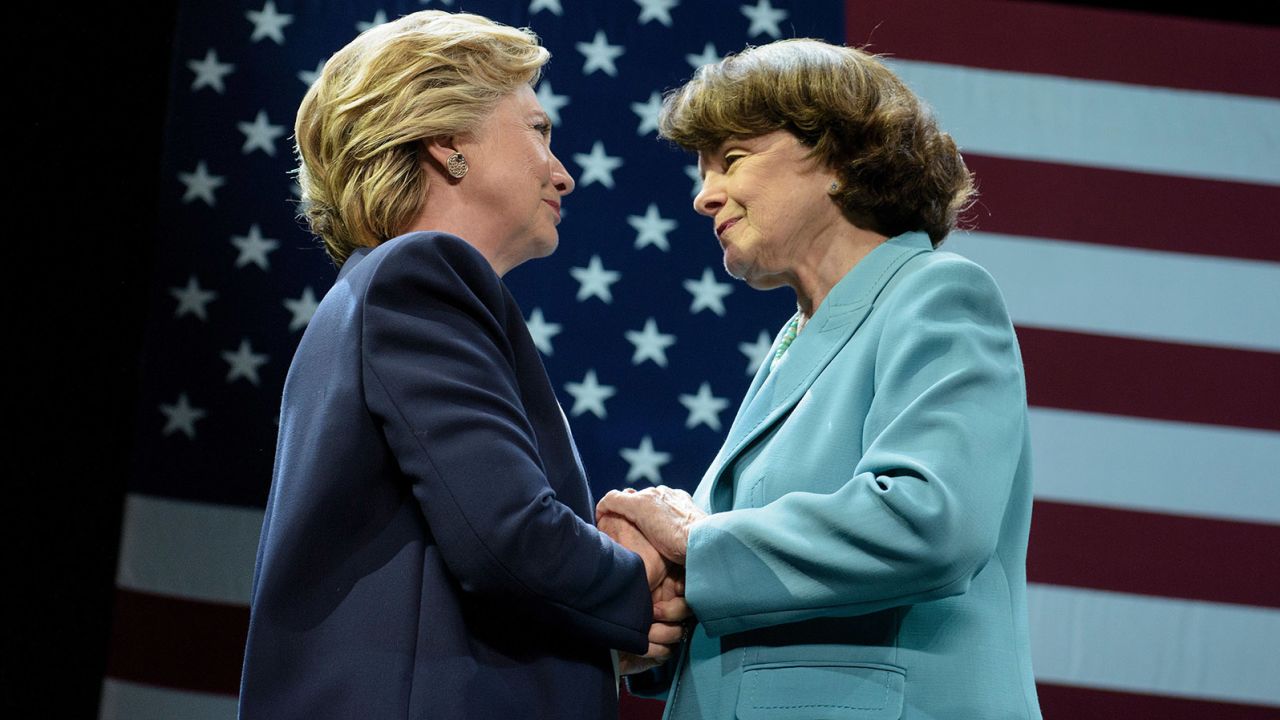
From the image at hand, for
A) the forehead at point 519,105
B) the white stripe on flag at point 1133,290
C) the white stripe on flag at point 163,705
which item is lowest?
the white stripe on flag at point 163,705

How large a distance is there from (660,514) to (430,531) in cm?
34

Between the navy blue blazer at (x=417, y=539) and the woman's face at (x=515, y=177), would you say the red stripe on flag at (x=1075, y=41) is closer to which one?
the woman's face at (x=515, y=177)

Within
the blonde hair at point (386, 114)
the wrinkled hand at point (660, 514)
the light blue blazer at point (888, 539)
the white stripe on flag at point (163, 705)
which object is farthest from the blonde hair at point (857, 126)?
the white stripe on flag at point (163, 705)

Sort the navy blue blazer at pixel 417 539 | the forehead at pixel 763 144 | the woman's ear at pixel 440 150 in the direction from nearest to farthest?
1. the navy blue blazer at pixel 417 539
2. the woman's ear at pixel 440 150
3. the forehead at pixel 763 144

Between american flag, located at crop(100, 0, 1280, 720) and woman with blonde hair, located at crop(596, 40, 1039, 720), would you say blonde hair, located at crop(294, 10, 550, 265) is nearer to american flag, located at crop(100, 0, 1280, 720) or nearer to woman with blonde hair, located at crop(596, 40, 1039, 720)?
woman with blonde hair, located at crop(596, 40, 1039, 720)

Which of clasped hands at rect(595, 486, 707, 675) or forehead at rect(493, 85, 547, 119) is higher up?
forehead at rect(493, 85, 547, 119)

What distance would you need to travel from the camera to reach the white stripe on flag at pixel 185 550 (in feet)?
10.3

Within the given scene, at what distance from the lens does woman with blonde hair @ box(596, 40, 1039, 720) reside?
1.35 metres

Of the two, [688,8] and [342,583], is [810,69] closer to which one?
[342,583]

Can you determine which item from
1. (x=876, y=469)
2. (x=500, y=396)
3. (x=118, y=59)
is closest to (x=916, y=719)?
(x=876, y=469)

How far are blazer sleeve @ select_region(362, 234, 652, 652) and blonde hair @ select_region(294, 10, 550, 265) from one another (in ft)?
0.82

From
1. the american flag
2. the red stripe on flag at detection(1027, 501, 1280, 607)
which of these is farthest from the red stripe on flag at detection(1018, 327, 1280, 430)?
the red stripe on flag at detection(1027, 501, 1280, 607)

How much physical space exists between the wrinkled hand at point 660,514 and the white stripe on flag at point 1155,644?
1.84m

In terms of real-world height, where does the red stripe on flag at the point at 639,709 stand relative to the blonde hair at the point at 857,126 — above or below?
below
